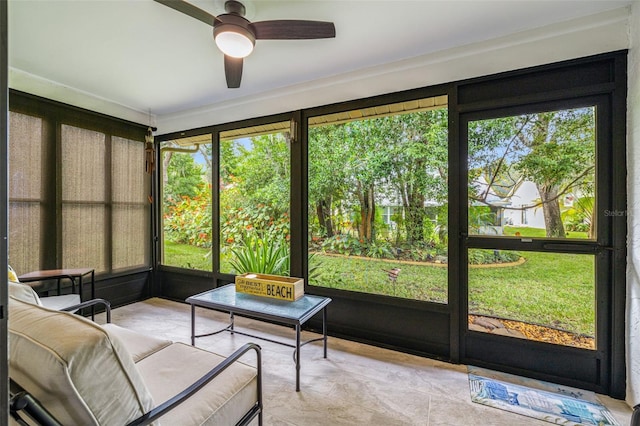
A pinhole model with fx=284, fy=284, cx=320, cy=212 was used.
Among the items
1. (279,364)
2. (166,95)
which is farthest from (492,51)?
(166,95)

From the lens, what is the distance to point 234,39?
172cm

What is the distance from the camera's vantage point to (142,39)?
7.30ft

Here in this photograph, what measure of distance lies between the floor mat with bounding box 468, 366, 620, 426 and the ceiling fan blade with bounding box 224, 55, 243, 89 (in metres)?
2.84

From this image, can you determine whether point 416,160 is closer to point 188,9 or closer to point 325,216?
point 325,216

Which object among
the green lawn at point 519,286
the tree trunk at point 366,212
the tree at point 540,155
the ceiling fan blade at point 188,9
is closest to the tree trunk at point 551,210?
the tree at point 540,155

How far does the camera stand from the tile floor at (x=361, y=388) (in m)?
1.73

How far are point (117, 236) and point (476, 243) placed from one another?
4139 mm

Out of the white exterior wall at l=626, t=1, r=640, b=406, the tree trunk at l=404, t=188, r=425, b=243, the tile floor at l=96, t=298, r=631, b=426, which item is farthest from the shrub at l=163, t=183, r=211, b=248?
the white exterior wall at l=626, t=1, r=640, b=406

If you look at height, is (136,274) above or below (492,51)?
below

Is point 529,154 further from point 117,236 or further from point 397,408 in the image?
point 117,236

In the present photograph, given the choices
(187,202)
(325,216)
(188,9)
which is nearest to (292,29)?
(188,9)

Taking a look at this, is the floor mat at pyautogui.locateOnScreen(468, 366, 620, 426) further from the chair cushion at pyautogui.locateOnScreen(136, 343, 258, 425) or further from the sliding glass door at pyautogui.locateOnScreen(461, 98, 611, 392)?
the chair cushion at pyautogui.locateOnScreen(136, 343, 258, 425)

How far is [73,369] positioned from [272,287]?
5.55 feet

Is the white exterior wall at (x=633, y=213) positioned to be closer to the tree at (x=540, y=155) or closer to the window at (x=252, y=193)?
the tree at (x=540, y=155)
